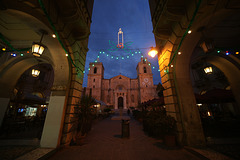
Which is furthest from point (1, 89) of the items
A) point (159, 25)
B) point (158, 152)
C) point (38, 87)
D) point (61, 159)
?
point (159, 25)

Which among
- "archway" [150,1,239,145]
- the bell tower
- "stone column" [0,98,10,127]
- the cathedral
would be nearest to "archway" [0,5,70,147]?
"stone column" [0,98,10,127]

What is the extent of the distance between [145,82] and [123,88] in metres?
8.61

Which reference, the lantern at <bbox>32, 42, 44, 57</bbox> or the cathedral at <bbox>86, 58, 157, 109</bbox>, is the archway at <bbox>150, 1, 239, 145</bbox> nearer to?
the lantern at <bbox>32, 42, 44, 57</bbox>

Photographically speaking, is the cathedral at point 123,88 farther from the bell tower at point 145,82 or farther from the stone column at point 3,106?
the stone column at point 3,106

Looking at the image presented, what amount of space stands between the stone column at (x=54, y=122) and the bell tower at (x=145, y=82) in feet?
92.4

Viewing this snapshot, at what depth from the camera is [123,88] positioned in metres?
34.1

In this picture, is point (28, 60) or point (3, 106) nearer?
point (3, 106)

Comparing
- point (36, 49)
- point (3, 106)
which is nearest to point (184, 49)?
point (36, 49)

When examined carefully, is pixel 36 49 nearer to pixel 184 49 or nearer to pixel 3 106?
pixel 3 106

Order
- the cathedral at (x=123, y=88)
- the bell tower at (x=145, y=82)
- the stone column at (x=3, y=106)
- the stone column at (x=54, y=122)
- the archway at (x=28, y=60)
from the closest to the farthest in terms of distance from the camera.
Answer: the archway at (x=28, y=60) → the stone column at (x=54, y=122) → the stone column at (x=3, y=106) → the bell tower at (x=145, y=82) → the cathedral at (x=123, y=88)

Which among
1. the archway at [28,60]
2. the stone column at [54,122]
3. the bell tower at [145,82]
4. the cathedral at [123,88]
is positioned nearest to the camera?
the archway at [28,60]

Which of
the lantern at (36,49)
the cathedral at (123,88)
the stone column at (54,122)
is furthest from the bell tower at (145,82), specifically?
the lantern at (36,49)

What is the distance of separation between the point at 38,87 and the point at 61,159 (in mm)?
13470

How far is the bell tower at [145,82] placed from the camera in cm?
3012
